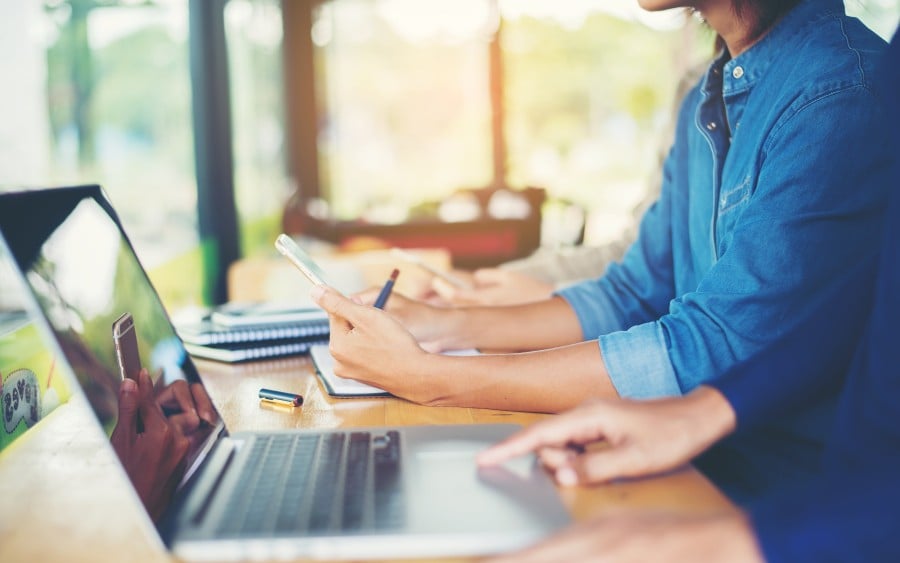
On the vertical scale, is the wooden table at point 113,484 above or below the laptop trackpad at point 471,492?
below

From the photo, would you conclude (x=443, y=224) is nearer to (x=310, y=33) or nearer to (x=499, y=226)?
(x=499, y=226)

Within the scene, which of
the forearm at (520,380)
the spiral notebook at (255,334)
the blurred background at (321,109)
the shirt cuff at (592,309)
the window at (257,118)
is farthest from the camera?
the window at (257,118)

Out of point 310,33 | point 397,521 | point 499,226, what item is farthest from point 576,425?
point 310,33

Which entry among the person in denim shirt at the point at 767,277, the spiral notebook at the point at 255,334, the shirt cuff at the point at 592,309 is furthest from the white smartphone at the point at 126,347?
the shirt cuff at the point at 592,309

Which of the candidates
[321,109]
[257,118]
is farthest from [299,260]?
[321,109]

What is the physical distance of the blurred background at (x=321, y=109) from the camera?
2455 mm

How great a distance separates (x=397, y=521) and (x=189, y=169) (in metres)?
3.00

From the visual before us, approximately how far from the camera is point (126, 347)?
2.70ft

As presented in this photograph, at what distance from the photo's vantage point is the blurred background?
246 centimetres

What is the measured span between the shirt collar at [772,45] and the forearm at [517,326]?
459mm

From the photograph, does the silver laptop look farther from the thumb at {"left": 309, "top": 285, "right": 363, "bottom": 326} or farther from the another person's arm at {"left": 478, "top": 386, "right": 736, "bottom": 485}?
the thumb at {"left": 309, "top": 285, "right": 363, "bottom": 326}

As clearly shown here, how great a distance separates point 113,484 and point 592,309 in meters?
0.90

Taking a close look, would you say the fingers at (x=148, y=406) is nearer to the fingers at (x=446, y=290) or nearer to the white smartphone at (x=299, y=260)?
the white smartphone at (x=299, y=260)

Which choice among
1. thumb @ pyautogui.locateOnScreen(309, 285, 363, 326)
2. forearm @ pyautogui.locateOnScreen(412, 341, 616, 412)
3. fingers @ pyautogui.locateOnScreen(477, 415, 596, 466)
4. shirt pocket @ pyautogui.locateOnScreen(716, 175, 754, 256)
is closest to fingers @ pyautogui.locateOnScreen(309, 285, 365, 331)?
thumb @ pyautogui.locateOnScreen(309, 285, 363, 326)
